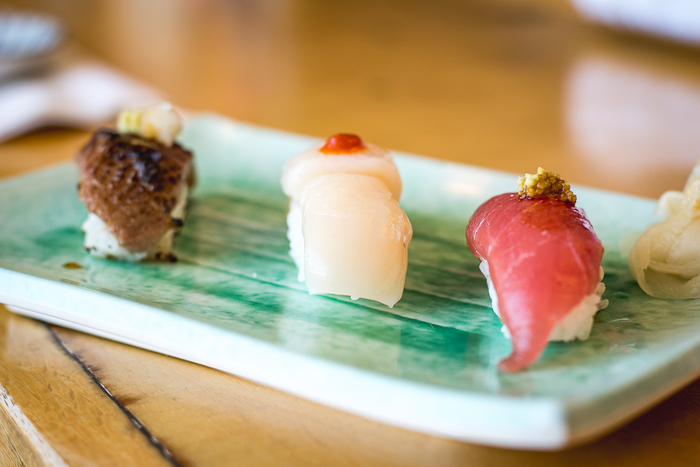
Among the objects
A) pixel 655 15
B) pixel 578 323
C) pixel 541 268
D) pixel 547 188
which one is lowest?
pixel 578 323

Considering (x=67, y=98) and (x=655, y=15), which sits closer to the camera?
(x=67, y=98)

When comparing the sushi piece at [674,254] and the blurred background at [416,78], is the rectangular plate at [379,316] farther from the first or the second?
the blurred background at [416,78]

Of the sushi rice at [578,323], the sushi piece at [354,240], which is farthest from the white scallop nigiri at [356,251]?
the sushi rice at [578,323]

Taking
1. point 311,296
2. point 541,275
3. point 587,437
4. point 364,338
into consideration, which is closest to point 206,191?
point 311,296

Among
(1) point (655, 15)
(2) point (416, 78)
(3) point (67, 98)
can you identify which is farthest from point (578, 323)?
(1) point (655, 15)

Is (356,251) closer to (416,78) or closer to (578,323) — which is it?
(578,323)
